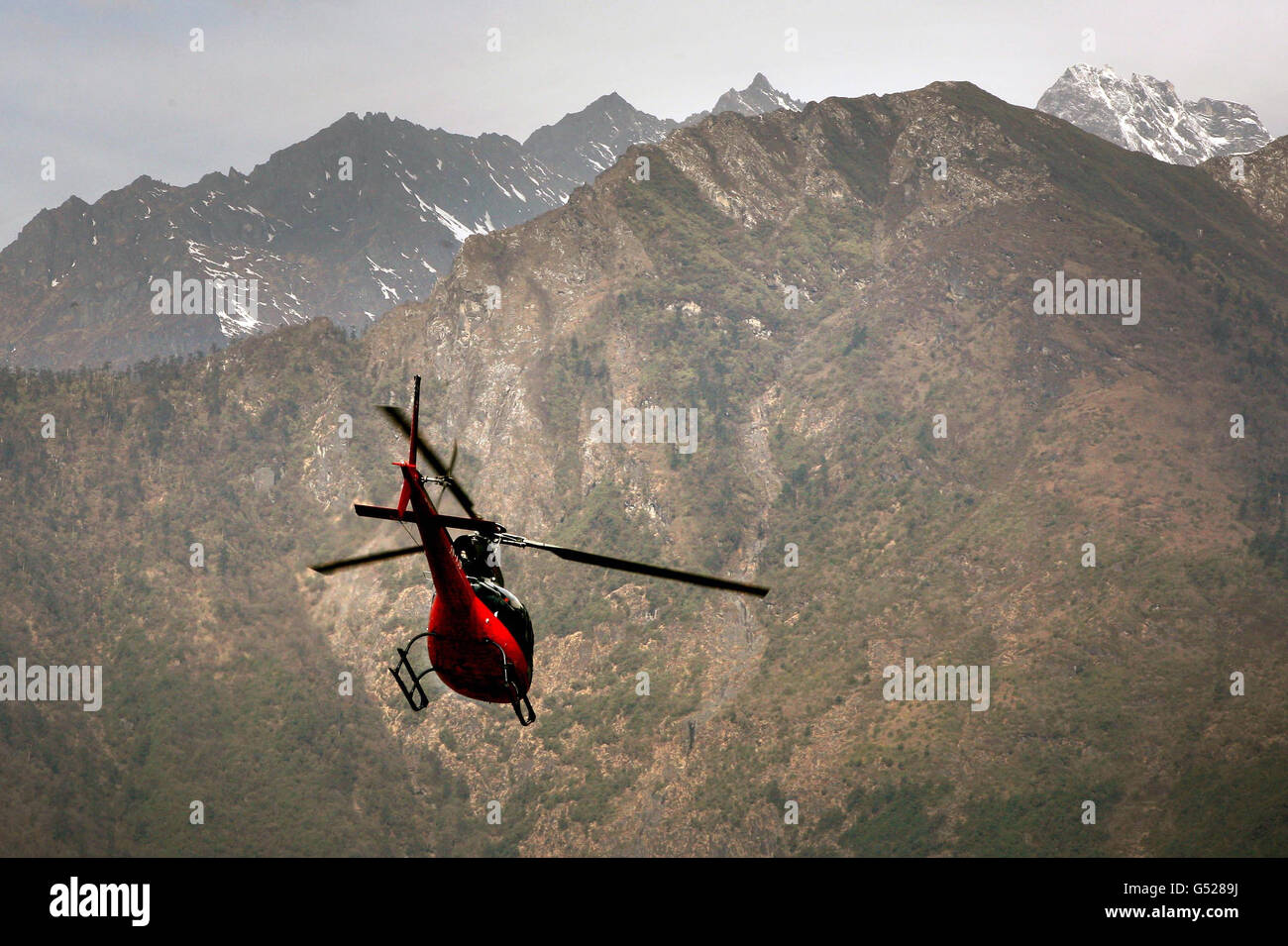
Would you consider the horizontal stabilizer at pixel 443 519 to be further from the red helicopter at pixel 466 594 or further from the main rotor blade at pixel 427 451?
the main rotor blade at pixel 427 451

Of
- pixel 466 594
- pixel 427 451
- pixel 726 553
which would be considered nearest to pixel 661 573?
pixel 427 451

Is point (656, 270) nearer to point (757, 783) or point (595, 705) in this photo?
point (595, 705)

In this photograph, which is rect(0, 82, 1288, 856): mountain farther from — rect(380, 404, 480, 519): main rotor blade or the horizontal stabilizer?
the horizontal stabilizer

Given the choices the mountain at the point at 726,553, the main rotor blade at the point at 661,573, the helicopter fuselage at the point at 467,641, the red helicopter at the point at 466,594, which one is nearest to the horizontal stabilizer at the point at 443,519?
the red helicopter at the point at 466,594

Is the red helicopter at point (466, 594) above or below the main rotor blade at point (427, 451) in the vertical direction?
below
